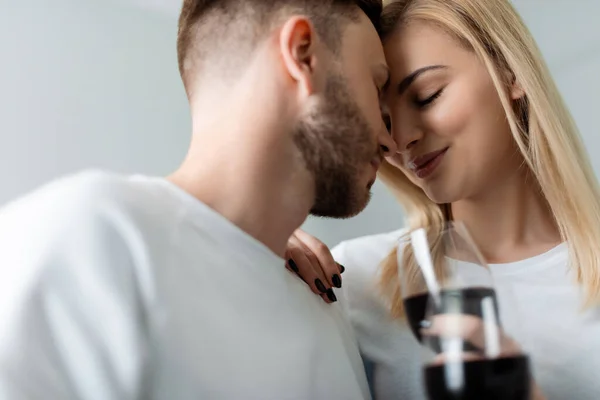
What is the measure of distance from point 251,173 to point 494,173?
21.9 inches

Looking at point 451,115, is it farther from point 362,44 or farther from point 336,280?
point 336,280

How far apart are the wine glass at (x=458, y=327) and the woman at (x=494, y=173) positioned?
238 millimetres

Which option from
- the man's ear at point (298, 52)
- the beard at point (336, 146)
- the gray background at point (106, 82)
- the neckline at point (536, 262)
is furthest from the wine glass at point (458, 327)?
the gray background at point (106, 82)

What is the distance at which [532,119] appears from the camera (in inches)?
44.1

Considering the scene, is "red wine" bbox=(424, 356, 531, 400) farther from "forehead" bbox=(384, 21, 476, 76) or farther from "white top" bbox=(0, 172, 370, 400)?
"forehead" bbox=(384, 21, 476, 76)

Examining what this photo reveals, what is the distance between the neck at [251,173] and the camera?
80 cm

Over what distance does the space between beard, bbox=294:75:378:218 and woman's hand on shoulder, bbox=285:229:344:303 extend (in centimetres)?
10

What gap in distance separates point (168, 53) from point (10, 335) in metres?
1.57

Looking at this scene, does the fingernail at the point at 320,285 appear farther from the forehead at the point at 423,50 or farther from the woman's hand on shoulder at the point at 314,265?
the forehead at the point at 423,50

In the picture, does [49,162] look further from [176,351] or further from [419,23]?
[176,351]

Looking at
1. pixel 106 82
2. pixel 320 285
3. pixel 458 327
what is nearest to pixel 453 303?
pixel 458 327

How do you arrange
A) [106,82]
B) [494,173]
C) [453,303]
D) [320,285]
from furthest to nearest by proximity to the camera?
[106,82], [494,173], [320,285], [453,303]

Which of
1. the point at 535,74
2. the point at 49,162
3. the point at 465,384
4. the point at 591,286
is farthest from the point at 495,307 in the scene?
the point at 49,162

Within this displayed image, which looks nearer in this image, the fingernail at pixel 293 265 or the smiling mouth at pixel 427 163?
the fingernail at pixel 293 265
